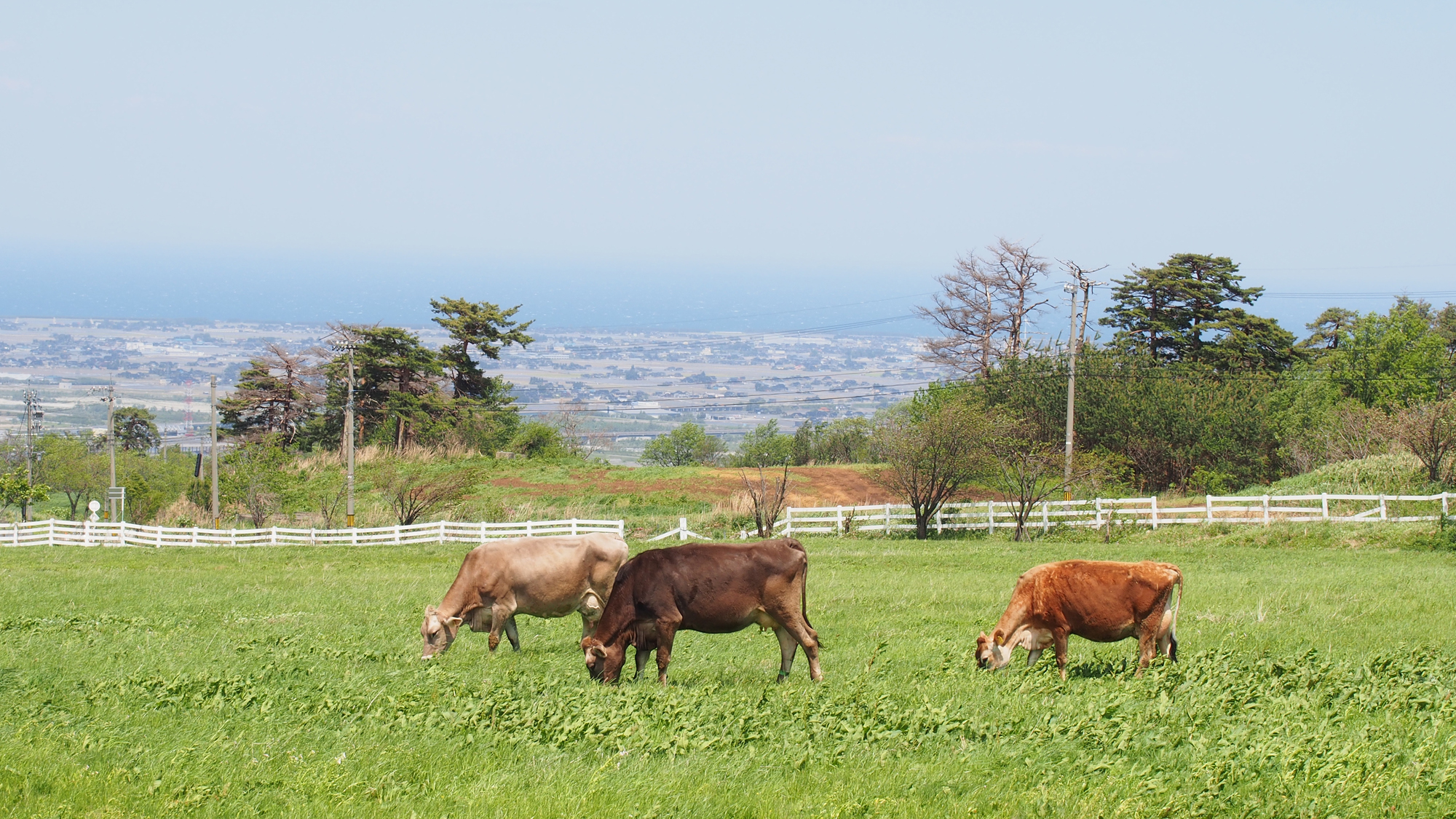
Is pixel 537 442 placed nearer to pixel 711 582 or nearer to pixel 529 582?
pixel 529 582

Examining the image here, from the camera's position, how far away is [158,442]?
312ft

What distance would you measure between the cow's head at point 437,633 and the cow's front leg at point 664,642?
328 centimetres

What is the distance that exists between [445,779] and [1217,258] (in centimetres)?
6168

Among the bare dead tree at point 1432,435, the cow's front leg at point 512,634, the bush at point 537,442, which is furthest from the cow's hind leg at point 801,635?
the bush at point 537,442

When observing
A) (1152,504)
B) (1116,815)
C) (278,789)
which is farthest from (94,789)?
(1152,504)

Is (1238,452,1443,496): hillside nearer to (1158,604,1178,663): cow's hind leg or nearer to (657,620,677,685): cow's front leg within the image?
(1158,604,1178,663): cow's hind leg

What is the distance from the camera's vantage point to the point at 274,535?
35.8m

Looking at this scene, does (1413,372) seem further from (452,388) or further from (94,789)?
(94,789)

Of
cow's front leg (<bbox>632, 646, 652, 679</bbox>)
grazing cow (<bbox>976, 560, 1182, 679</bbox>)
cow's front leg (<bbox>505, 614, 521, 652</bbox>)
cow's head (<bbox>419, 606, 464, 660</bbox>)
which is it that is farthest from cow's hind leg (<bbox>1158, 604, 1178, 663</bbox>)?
cow's head (<bbox>419, 606, 464, 660</bbox>)

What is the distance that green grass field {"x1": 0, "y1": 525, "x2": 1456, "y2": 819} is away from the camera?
7324 mm

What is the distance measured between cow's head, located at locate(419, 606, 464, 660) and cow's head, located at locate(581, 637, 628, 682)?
9.08ft

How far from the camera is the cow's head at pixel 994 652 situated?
11.8m

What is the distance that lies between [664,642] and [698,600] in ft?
1.68

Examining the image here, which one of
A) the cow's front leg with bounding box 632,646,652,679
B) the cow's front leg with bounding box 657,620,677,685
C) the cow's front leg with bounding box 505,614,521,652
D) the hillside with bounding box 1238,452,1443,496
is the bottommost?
the cow's front leg with bounding box 505,614,521,652
